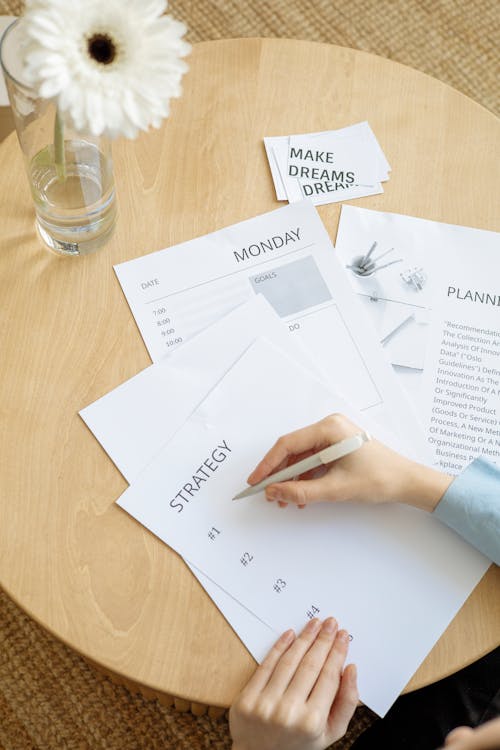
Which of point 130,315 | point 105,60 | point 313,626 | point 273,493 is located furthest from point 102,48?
point 313,626

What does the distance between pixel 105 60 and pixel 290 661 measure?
0.54 metres

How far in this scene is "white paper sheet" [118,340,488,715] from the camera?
2.36 feet

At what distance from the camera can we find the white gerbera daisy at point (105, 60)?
56 cm

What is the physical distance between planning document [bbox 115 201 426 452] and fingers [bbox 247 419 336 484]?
7cm

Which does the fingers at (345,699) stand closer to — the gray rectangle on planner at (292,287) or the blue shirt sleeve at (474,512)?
the blue shirt sleeve at (474,512)

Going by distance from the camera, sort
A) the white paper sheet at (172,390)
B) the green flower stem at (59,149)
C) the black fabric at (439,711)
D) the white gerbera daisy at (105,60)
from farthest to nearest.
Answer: the black fabric at (439,711) < the white paper sheet at (172,390) < the green flower stem at (59,149) < the white gerbera daisy at (105,60)

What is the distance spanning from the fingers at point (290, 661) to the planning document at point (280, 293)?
212 mm

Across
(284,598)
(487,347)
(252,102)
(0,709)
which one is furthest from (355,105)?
(0,709)

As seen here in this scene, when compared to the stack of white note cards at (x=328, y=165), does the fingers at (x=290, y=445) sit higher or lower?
lower

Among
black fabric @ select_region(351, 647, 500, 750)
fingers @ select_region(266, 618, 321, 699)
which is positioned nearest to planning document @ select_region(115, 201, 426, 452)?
fingers @ select_region(266, 618, 321, 699)

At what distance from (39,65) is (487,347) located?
1.78 feet

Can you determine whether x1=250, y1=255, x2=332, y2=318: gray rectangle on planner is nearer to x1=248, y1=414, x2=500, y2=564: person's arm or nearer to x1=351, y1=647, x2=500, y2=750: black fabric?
x1=248, y1=414, x2=500, y2=564: person's arm

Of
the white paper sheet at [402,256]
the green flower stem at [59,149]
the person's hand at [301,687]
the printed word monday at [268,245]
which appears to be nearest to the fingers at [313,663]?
the person's hand at [301,687]

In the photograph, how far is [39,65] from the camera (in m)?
0.55
